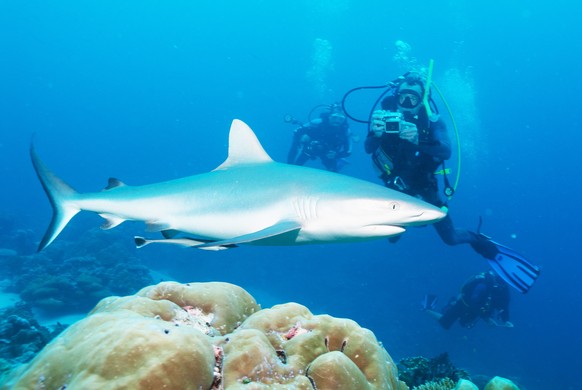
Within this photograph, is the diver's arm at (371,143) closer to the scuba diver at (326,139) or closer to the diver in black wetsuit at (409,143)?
the diver in black wetsuit at (409,143)

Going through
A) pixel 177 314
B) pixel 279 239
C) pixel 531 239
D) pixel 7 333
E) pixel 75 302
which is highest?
pixel 279 239

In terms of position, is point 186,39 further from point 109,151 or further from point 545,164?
point 545,164

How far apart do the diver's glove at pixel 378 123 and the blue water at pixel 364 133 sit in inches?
1031

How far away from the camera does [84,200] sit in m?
4.79

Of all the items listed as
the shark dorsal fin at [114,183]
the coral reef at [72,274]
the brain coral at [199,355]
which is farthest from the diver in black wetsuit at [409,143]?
the coral reef at [72,274]

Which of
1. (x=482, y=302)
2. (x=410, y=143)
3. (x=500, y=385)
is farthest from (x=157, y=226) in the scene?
(x=482, y=302)

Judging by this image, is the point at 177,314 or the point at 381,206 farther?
the point at 381,206

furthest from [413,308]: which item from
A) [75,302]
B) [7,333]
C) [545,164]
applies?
[545,164]

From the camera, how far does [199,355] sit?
1.91 metres

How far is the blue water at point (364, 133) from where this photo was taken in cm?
4281

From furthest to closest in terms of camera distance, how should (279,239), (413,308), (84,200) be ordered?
(413,308)
(84,200)
(279,239)

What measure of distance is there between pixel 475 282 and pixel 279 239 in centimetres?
1310

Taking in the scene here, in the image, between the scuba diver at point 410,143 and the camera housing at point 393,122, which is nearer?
the camera housing at point 393,122

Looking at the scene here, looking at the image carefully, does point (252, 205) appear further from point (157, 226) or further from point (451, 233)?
point (451, 233)
